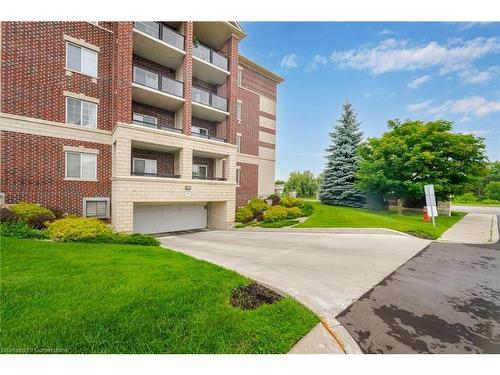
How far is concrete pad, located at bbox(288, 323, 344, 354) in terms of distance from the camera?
317 centimetres

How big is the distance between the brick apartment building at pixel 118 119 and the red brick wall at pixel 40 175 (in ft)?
0.14

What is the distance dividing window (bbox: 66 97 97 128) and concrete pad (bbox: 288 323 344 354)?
15503 mm

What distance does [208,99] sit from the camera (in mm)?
16953

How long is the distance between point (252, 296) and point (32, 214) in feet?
38.0

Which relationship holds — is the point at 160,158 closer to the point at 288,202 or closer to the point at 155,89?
the point at 155,89

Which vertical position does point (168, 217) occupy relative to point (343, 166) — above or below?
below

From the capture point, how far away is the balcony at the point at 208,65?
53.4 feet

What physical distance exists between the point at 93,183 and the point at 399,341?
15416 mm

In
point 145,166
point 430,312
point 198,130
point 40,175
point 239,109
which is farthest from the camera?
point 239,109

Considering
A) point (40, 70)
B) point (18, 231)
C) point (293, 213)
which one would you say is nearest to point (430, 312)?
point (18, 231)

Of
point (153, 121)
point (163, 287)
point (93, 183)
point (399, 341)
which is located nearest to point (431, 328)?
point (399, 341)

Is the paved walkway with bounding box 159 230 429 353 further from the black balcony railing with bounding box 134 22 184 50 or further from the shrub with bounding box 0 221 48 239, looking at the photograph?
the black balcony railing with bounding box 134 22 184 50

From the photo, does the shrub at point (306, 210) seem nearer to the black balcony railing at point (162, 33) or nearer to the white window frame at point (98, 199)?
the white window frame at point (98, 199)
